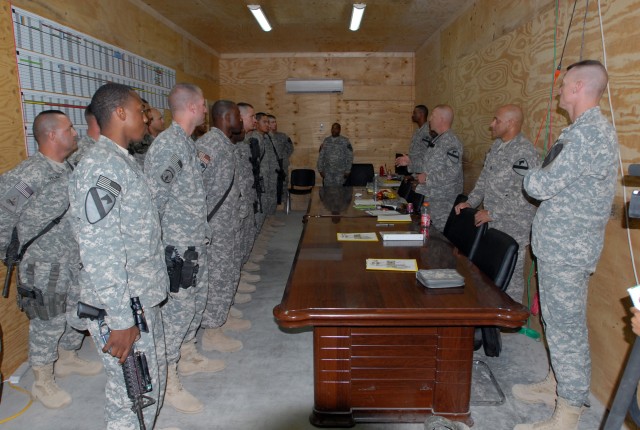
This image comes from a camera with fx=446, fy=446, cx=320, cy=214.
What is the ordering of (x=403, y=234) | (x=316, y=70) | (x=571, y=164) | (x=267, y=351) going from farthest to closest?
(x=316, y=70) < (x=267, y=351) < (x=403, y=234) < (x=571, y=164)

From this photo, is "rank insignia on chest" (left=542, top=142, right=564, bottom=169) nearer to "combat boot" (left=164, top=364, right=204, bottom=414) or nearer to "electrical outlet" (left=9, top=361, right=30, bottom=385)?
"combat boot" (left=164, top=364, right=204, bottom=414)

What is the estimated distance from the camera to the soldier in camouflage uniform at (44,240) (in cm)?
241

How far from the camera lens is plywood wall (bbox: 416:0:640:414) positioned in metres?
2.35

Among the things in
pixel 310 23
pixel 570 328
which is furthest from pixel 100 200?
pixel 310 23

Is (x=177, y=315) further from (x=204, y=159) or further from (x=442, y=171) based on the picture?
(x=442, y=171)

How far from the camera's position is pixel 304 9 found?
17.6 ft

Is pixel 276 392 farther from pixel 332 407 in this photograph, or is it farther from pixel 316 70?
pixel 316 70

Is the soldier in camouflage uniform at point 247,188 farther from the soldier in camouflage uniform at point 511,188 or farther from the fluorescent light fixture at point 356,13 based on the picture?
the soldier in camouflage uniform at point 511,188

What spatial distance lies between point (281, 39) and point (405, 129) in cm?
289

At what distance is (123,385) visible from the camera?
5.86ft

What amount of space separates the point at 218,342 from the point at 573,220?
232 centimetres

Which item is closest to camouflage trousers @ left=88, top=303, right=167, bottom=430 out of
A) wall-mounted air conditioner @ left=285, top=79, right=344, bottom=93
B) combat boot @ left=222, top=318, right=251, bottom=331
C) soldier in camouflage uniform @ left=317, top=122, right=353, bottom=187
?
combat boot @ left=222, top=318, right=251, bottom=331

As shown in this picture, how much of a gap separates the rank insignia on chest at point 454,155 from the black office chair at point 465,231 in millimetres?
1045

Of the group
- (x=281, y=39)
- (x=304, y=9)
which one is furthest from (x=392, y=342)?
(x=281, y=39)
